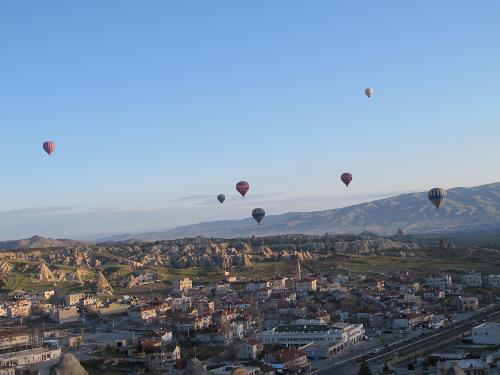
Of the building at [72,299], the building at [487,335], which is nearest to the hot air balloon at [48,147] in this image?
the building at [72,299]

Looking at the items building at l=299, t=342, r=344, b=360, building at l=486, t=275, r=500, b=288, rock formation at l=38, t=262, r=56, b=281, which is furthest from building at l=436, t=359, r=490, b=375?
rock formation at l=38, t=262, r=56, b=281

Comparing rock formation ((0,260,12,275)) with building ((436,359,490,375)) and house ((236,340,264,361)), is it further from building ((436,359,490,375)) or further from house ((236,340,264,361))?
building ((436,359,490,375))

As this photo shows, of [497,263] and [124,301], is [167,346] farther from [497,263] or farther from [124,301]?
[497,263]

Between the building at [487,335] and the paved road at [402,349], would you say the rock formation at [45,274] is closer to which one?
the paved road at [402,349]

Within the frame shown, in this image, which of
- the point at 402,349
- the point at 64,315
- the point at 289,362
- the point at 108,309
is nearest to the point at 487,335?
the point at 402,349

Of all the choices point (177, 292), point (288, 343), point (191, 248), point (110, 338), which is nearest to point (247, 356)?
point (288, 343)

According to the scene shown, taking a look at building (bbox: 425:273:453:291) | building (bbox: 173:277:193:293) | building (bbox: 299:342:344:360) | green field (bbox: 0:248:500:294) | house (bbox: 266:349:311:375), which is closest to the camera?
house (bbox: 266:349:311:375)

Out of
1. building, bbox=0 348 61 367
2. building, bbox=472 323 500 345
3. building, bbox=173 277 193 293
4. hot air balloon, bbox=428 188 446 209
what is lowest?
building, bbox=472 323 500 345

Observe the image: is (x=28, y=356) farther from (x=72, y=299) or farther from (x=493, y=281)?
(x=493, y=281)
